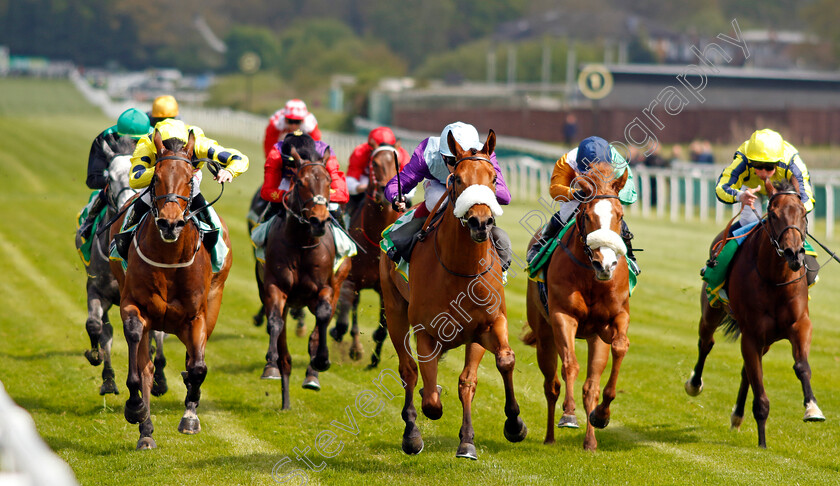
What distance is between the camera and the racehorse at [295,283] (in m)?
8.20

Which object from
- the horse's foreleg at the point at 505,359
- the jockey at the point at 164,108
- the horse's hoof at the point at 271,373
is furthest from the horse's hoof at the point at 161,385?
the horse's foreleg at the point at 505,359

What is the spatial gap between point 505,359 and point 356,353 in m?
3.89

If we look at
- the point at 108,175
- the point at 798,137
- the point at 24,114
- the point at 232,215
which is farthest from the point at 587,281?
the point at 24,114

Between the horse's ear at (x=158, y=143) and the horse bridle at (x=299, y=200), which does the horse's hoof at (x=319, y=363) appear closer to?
the horse bridle at (x=299, y=200)

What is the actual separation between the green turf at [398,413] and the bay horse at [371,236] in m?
0.35

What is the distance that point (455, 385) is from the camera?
29.7 ft

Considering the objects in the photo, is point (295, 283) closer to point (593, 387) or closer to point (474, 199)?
point (593, 387)

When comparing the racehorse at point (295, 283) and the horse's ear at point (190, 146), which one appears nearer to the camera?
the horse's ear at point (190, 146)

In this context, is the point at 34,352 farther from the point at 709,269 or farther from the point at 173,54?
the point at 173,54

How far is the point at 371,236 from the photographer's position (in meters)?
9.71

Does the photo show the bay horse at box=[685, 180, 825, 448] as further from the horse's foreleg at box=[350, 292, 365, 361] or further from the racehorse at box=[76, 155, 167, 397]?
the racehorse at box=[76, 155, 167, 397]

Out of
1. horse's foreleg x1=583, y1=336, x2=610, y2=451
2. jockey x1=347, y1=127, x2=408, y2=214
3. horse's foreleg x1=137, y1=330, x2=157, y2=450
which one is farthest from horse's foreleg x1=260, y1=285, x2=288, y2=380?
horse's foreleg x1=583, y1=336, x2=610, y2=451

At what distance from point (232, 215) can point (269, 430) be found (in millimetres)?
12723

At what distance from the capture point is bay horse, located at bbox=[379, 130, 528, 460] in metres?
6.12
